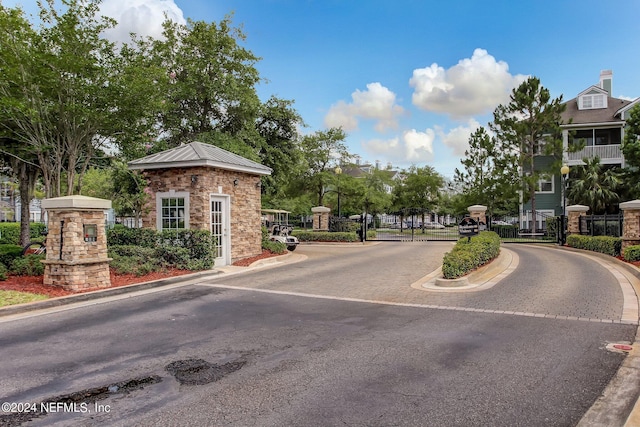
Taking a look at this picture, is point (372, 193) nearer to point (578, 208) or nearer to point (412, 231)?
point (412, 231)

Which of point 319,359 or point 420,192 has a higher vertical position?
point 420,192

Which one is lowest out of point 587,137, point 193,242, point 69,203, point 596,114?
point 193,242

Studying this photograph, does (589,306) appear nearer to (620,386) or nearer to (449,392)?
(620,386)

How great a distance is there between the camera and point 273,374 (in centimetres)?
460

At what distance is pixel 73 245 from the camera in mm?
9039

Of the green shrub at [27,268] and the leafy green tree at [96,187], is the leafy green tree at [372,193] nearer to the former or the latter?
the leafy green tree at [96,187]

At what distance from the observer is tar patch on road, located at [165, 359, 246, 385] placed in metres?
4.48

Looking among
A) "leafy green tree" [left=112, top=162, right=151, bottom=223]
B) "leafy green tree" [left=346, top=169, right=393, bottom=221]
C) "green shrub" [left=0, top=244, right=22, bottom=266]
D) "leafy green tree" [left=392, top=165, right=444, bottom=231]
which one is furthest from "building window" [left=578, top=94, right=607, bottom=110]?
"green shrub" [left=0, top=244, right=22, bottom=266]

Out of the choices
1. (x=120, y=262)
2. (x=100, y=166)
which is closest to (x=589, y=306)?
(x=120, y=262)

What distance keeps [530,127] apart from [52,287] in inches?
1099

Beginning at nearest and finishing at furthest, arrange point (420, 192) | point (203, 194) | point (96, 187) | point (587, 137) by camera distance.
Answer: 1. point (203, 194)
2. point (587, 137)
3. point (420, 192)
4. point (96, 187)

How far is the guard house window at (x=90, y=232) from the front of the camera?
940 centimetres

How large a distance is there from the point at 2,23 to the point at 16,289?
7770mm

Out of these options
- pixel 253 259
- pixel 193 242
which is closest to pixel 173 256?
pixel 193 242
